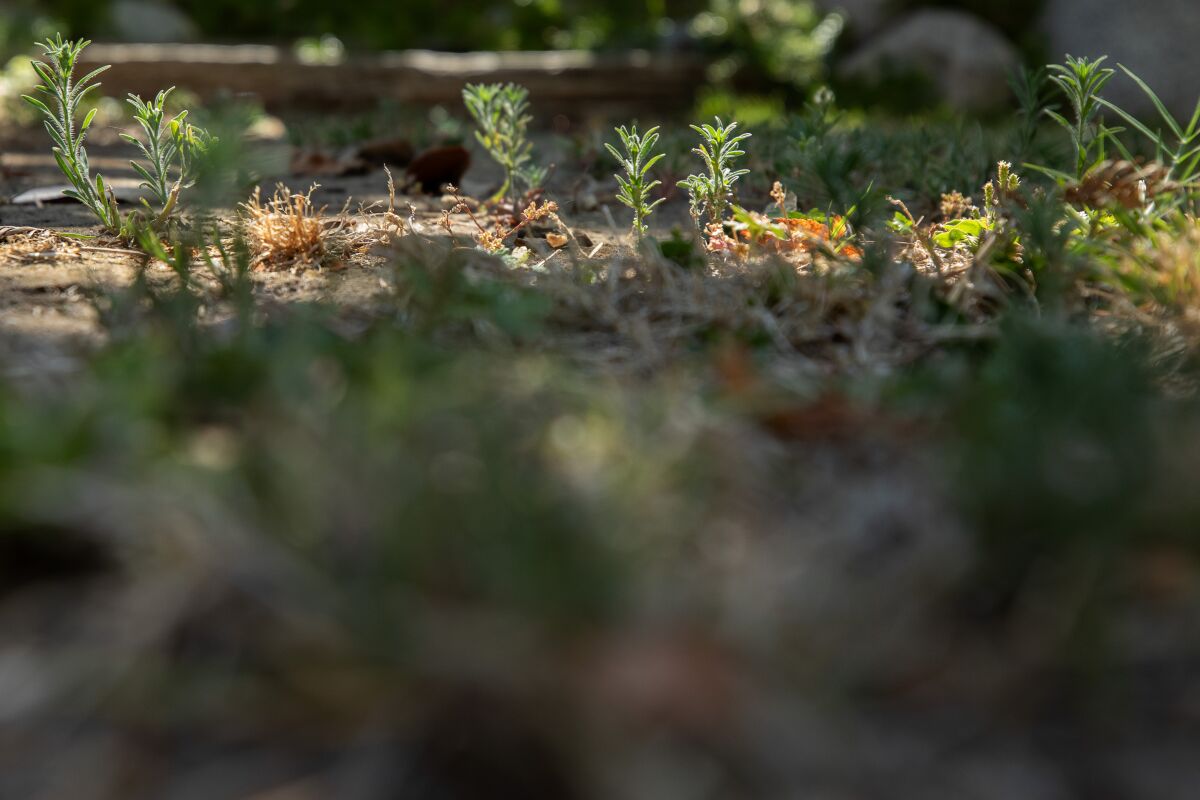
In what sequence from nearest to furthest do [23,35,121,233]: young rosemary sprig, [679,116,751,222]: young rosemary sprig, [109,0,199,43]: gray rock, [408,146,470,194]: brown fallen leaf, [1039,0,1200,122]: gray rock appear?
[23,35,121,233]: young rosemary sprig, [679,116,751,222]: young rosemary sprig, [408,146,470,194]: brown fallen leaf, [1039,0,1200,122]: gray rock, [109,0,199,43]: gray rock

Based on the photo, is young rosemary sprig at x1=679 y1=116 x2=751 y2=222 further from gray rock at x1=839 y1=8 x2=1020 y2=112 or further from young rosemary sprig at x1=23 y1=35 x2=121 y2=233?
gray rock at x1=839 y1=8 x2=1020 y2=112

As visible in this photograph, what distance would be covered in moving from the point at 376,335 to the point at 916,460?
3.04 ft

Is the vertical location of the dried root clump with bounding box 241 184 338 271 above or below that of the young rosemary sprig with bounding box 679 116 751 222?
below

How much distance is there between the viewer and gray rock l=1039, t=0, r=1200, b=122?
728 cm

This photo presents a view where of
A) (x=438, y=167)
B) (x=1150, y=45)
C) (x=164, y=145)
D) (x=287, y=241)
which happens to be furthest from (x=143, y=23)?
(x=1150, y=45)

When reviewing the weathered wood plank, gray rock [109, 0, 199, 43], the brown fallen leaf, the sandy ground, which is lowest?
the sandy ground

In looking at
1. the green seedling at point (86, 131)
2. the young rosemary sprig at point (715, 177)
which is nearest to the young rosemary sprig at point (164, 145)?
the green seedling at point (86, 131)

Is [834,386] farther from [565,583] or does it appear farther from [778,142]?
[778,142]

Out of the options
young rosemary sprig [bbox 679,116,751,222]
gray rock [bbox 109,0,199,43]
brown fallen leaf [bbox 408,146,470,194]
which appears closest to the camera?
young rosemary sprig [bbox 679,116,751,222]

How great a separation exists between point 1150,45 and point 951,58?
1.33 metres

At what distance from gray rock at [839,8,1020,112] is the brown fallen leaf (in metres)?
4.93

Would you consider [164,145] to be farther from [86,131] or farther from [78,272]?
[78,272]

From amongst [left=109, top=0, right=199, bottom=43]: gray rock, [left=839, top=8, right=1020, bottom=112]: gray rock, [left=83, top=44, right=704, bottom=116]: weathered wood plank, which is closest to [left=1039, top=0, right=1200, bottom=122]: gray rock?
[left=839, top=8, right=1020, bottom=112]: gray rock

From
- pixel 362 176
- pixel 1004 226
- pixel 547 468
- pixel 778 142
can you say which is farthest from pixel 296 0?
pixel 547 468
